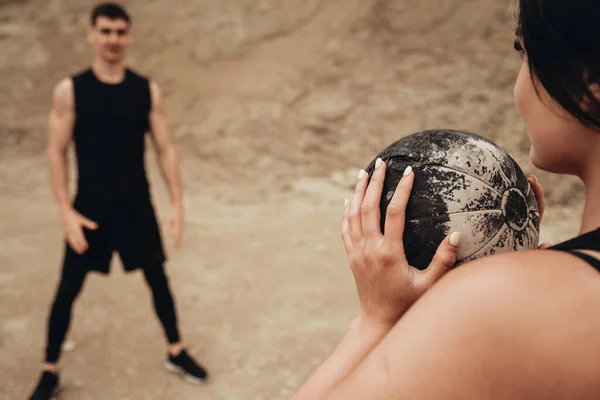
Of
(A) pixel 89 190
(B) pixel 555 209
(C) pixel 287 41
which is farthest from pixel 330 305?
(C) pixel 287 41

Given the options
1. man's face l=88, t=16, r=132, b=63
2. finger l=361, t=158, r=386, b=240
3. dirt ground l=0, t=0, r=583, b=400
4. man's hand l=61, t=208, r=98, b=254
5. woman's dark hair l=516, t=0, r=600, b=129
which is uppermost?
woman's dark hair l=516, t=0, r=600, b=129

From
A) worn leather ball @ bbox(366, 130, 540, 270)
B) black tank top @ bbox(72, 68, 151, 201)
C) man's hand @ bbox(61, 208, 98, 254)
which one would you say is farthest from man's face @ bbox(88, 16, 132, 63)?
worn leather ball @ bbox(366, 130, 540, 270)

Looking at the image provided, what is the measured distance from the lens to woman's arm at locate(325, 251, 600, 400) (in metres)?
0.94

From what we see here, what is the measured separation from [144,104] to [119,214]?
0.79 metres

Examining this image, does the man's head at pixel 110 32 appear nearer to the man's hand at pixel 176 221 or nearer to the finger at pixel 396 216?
the man's hand at pixel 176 221

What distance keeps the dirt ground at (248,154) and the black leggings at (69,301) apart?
52cm

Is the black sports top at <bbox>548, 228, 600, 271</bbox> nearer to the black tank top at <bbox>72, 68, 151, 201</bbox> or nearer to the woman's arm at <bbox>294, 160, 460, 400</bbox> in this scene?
the woman's arm at <bbox>294, 160, 460, 400</bbox>

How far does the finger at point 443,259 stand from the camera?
1280 mm

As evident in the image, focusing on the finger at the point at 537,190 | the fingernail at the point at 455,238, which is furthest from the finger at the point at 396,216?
the finger at the point at 537,190

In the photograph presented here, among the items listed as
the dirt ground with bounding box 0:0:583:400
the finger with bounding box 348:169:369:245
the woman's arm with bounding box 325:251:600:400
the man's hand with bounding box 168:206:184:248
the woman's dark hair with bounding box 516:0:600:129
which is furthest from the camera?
the dirt ground with bounding box 0:0:583:400

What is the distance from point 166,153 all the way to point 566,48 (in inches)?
145

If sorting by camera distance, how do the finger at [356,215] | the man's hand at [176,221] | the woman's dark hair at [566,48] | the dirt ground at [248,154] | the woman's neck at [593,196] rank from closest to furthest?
the woman's dark hair at [566,48], the woman's neck at [593,196], the finger at [356,215], the man's hand at [176,221], the dirt ground at [248,154]

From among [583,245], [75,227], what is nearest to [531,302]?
[583,245]

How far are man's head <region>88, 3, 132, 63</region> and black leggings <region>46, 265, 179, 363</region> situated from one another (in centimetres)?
152
